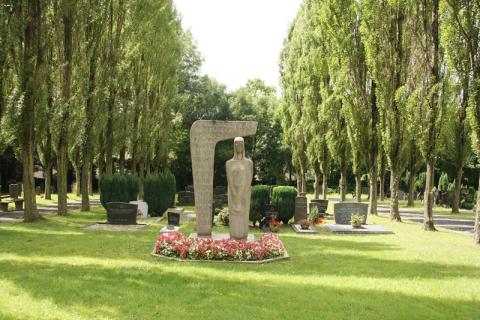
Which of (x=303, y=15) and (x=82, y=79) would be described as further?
(x=303, y=15)

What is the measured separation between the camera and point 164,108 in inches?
1341

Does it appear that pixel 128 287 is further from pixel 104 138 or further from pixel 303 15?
pixel 303 15

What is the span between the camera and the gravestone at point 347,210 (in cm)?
1972

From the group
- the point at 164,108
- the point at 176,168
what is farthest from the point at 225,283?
the point at 176,168

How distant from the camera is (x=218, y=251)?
11.5 m

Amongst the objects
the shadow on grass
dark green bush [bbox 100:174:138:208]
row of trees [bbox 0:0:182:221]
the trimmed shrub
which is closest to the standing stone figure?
the shadow on grass

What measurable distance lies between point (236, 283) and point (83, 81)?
15673mm

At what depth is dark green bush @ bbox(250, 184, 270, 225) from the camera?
19.0 m

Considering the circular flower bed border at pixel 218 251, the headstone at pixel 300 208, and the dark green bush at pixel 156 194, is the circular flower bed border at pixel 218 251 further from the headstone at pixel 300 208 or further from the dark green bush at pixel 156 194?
the dark green bush at pixel 156 194

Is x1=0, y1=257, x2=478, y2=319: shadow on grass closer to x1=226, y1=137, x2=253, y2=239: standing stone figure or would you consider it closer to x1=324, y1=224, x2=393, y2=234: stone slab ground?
x1=226, y1=137, x2=253, y2=239: standing stone figure

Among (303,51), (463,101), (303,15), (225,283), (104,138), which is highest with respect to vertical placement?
(303,15)

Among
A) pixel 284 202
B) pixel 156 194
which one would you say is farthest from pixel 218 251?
pixel 156 194

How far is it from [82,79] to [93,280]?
48.3 feet

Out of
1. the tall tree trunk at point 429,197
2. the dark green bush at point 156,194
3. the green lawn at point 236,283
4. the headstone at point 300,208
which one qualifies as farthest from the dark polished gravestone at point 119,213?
the tall tree trunk at point 429,197
